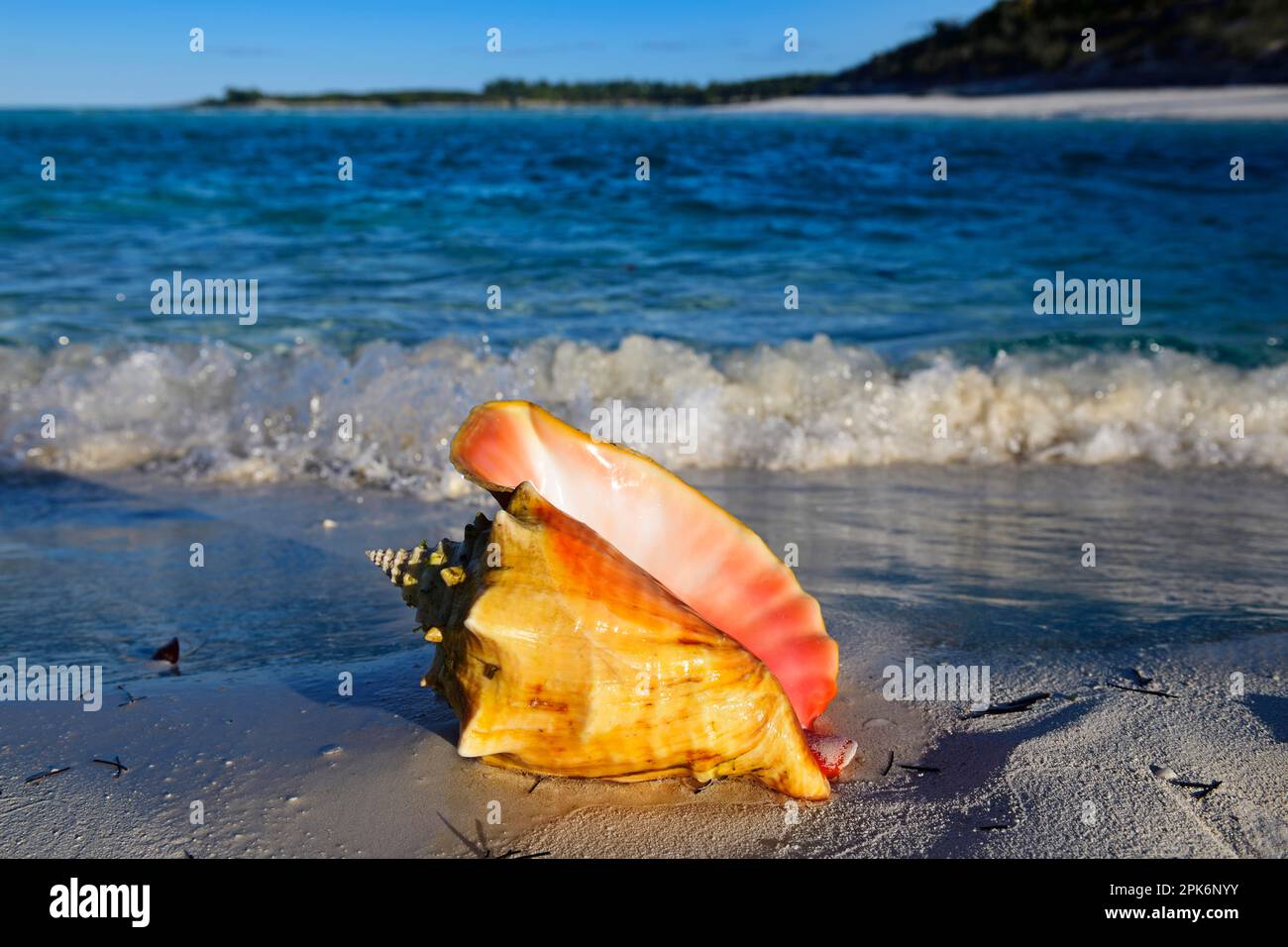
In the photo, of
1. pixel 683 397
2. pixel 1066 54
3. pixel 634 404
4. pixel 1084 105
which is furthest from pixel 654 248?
pixel 1066 54

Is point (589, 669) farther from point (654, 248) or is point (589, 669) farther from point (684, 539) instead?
point (654, 248)

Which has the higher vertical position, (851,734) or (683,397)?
(683,397)

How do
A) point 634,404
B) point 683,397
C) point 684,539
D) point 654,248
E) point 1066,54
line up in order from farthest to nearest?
1. point 1066,54
2. point 654,248
3. point 634,404
4. point 683,397
5. point 684,539

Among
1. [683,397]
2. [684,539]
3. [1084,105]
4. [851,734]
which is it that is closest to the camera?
[684,539]

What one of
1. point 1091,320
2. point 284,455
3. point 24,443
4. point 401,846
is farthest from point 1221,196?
point 401,846

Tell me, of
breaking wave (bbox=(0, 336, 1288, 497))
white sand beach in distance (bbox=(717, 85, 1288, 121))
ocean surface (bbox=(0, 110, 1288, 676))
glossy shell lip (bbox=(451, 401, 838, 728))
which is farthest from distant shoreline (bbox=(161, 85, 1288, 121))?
glossy shell lip (bbox=(451, 401, 838, 728))

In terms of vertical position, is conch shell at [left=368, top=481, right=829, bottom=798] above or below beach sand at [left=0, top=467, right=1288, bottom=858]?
above

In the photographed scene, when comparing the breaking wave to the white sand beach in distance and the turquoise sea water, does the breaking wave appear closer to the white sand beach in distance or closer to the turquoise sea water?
the turquoise sea water
